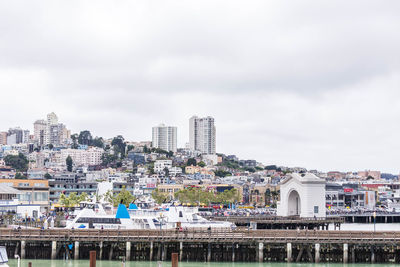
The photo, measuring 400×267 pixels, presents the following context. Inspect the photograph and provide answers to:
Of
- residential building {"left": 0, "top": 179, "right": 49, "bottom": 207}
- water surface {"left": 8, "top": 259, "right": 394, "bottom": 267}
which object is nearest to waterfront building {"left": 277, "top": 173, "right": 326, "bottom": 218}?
residential building {"left": 0, "top": 179, "right": 49, "bottom": 207}

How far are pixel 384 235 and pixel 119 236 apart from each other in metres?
24.3

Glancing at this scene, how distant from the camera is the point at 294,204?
428 ft

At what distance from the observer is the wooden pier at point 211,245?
61.6 meters

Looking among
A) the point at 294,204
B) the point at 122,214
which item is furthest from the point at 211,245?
the point at 294,204

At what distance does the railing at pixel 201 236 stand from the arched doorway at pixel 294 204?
65791 mm

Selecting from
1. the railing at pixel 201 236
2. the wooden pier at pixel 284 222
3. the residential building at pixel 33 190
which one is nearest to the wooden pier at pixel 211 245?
the railing at pixel 201 236

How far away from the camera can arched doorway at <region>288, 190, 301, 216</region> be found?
424 ft

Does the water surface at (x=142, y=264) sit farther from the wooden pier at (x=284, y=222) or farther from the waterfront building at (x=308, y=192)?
the waterfront building at (x=308, y=192)

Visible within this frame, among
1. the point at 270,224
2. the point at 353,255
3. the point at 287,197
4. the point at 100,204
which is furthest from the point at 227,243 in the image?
the point at 287,197

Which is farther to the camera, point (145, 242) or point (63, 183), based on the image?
point (63, 183)

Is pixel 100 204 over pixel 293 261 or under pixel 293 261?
over

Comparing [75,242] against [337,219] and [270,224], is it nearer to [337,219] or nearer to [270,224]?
[270,224]

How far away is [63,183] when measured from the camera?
577 ft

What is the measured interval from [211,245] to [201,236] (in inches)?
67.7
